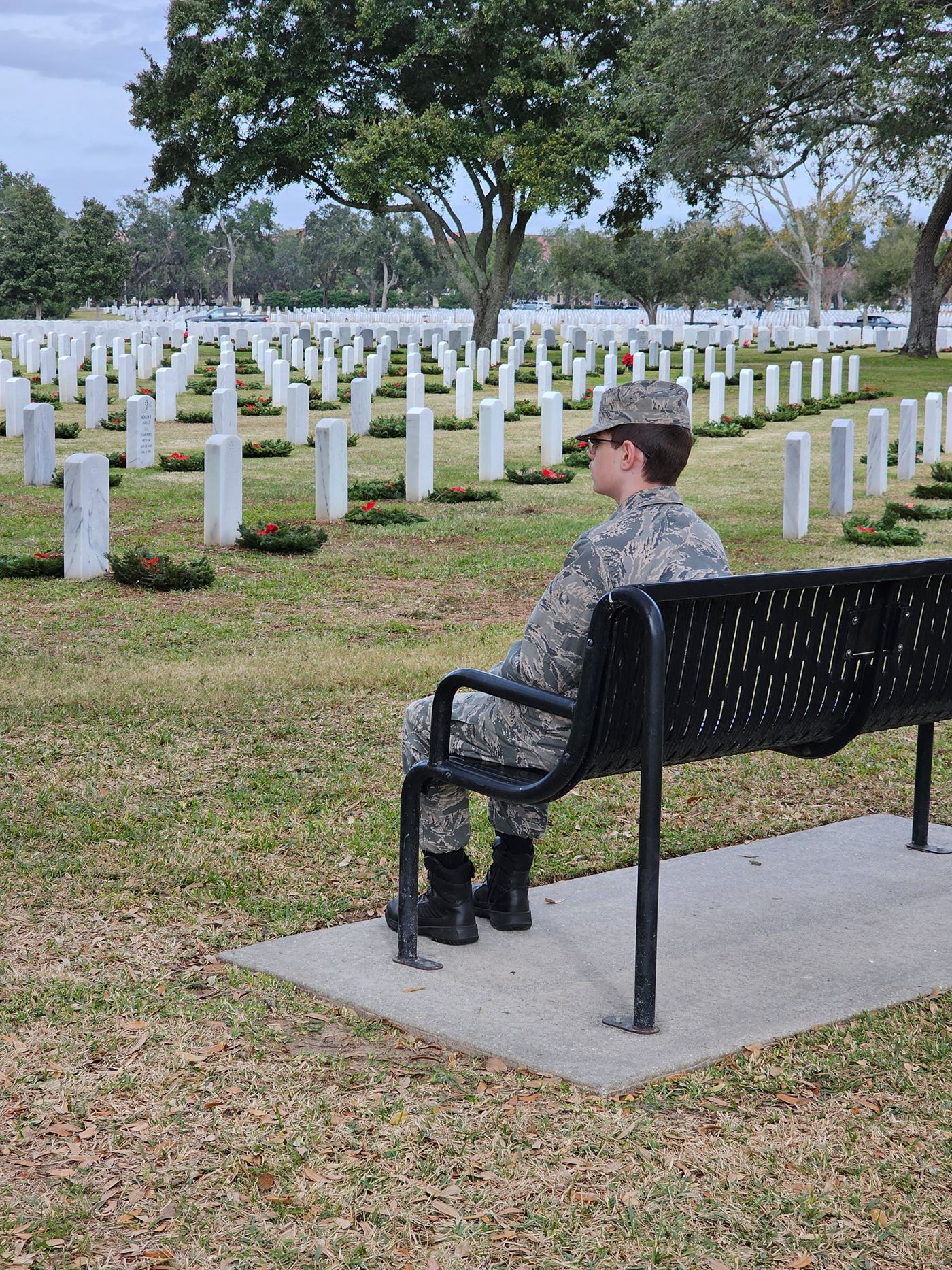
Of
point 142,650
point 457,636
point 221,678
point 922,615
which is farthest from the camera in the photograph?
point 457,636

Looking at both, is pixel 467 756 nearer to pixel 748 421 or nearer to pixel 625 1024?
pixel 625 1024

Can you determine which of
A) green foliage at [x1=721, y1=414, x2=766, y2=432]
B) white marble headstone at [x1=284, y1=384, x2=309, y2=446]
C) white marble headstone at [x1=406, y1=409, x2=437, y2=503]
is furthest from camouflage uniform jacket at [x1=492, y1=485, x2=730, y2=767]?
green foliage at [x1=721, y1=414, x2=766, y2=432]

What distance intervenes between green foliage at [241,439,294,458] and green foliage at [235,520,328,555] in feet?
21.5

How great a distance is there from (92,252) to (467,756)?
64.9 meters

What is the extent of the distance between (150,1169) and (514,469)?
14.0m

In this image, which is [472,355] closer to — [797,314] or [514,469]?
[514,469]

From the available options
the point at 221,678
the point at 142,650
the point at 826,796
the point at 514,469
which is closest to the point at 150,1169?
the point at 826,796

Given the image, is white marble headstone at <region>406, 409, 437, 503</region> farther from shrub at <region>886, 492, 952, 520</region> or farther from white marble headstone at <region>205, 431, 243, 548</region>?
shrub at <region>886, 492, 952, 520</region>

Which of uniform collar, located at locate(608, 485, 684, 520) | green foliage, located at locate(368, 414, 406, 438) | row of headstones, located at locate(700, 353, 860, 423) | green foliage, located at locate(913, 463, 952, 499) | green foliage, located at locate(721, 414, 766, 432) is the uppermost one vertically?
row of headstones, located at locate(700, 353, 860, 423)

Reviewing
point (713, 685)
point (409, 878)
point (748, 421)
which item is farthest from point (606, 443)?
point (748, 421)

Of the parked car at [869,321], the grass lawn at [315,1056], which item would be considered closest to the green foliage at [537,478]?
the grass lawn at [315,1056]

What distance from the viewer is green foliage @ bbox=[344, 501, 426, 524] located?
41.6ft

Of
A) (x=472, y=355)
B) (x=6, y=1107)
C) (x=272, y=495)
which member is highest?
(x=472, y=355)

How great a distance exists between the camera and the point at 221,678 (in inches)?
279
